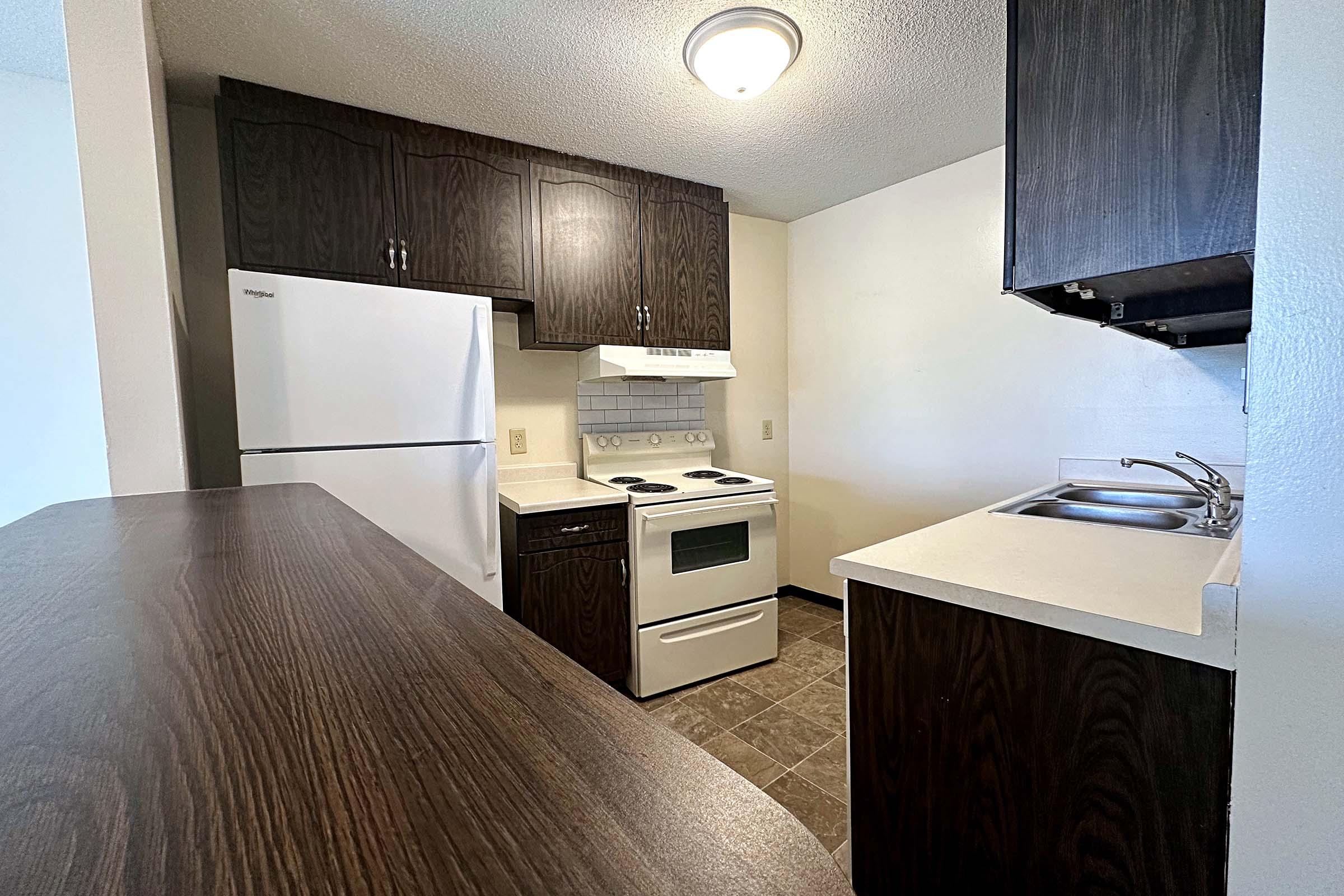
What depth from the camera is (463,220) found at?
7.40 feet

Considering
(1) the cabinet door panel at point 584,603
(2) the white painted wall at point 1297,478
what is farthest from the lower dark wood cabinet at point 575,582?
(2) the white painted wall at point 1297,478

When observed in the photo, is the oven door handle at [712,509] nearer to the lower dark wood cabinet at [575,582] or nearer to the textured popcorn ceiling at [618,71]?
the lower dark wood cabinet at [575,582]

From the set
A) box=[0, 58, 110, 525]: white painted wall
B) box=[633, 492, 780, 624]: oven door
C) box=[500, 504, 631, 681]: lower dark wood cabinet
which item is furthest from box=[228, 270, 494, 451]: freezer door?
box=[633, 492, 780, 624]: oven door

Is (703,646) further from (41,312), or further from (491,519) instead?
(41,312)

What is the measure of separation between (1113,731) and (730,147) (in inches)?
94.3

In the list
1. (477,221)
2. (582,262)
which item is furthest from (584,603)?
(477,221)

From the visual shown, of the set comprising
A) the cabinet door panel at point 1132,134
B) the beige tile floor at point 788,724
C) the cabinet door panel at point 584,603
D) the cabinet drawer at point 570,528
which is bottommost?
the beige tile floor at point 788,724

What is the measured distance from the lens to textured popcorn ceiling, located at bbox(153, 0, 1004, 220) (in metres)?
1.63

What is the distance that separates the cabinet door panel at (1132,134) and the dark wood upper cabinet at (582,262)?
1820 millimetres

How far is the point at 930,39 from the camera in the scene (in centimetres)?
178

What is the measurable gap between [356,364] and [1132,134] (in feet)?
6.54

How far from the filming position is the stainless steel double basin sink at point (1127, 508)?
5.00ft

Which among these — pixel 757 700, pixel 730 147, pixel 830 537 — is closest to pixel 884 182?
pixel 730 147

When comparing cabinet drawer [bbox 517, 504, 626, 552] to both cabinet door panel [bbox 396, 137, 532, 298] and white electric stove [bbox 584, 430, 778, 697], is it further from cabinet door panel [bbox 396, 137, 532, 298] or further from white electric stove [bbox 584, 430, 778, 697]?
cabinet door panel [bbox 396, 137, 532, 298]
